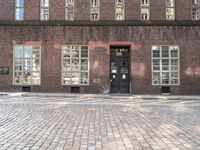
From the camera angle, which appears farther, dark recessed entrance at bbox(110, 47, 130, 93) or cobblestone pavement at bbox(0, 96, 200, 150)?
dark recessed entrance at bbox(110, 47, 130, 93)

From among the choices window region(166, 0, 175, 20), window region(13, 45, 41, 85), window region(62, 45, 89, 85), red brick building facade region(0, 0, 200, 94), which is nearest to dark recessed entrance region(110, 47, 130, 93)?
red brick building facade region(0, 0, 200, 94)

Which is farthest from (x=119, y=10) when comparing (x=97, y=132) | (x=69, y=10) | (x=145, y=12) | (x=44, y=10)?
(x=97, y=132)

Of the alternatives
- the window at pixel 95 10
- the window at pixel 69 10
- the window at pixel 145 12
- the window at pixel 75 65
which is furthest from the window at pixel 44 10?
the window at pixel 145 12

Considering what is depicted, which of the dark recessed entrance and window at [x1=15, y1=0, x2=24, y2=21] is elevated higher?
window at [x1=15, y1=0, x2=24, y2=21]

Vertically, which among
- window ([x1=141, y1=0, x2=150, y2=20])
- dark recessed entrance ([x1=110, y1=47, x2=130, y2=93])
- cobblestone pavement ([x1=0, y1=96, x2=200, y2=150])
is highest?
window ([x1=141, y1=0, x2=150, y2=20])

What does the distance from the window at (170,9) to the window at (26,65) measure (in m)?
10.7

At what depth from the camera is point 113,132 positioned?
8.30 meters

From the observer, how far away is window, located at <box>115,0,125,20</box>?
26.0 m

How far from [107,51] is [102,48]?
460mm

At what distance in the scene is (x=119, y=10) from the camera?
26.2 meters

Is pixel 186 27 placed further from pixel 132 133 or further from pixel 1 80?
pixel 132 133

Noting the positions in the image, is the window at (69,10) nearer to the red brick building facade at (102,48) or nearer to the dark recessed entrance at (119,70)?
the red brick building facade at (102,48)

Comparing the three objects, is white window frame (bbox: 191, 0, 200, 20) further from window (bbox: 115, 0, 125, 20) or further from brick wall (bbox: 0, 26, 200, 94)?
window (bbox: 115, 0, 125, 20)

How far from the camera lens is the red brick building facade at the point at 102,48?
25.4m
